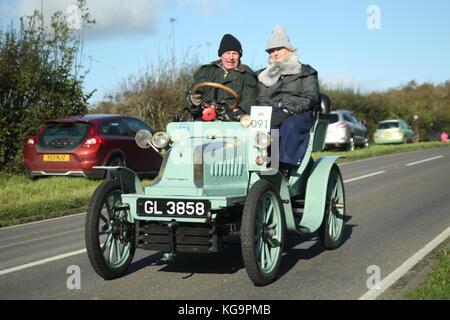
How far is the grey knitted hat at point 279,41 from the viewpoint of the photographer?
23.9 feet

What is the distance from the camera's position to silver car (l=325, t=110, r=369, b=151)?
26.9 metres

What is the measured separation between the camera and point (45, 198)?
11.8 meters

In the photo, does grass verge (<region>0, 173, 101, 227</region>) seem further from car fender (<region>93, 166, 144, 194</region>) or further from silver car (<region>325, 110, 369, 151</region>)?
silver car (<region>325, 110, 369, 151</region>)

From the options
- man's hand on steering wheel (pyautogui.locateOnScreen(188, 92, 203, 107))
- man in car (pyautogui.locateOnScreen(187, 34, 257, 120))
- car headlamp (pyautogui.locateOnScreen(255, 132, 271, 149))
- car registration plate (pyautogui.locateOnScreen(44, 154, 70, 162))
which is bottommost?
car registration plate (pyautogui.locateOnScreen(44, 154, 70, 162))

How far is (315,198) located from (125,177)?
2.15m

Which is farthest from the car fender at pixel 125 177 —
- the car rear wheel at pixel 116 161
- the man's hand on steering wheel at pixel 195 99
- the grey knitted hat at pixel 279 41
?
the car rear wheel at pixel 116 161

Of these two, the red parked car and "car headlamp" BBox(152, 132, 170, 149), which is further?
the red parked car

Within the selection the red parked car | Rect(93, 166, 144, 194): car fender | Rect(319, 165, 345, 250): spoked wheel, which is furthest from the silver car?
Rect(93, 166, 144, 194): car fender

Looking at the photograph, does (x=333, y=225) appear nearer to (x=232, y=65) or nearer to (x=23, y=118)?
(x=232, y=65)

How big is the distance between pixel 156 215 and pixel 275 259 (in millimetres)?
1172

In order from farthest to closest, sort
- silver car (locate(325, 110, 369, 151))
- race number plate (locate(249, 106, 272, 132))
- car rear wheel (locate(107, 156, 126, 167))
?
silver car (locate(325, 110, 369, 151)) < car rear wheel (locate(107, 156, 126, 167)) < race number plate (locate(249, 106, 272, 132))

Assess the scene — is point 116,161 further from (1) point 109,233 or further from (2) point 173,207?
(2) point 173,207

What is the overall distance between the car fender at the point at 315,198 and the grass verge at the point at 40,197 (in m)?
2.17
